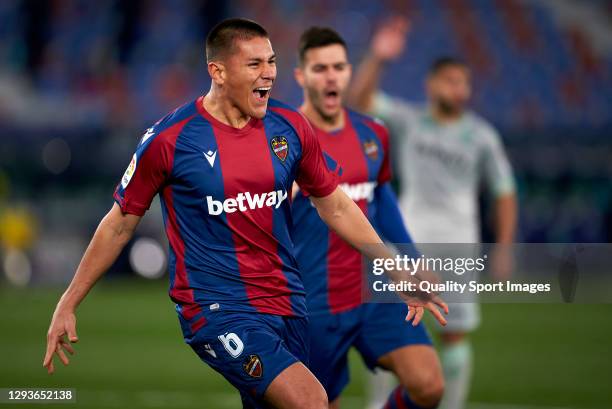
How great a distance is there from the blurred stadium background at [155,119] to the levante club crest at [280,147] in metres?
4.38

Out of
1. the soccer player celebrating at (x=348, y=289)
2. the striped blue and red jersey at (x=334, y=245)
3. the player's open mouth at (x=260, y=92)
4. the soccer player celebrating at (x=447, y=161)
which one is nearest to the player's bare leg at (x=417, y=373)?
the soccer player celebrating at (x=348, y=289)

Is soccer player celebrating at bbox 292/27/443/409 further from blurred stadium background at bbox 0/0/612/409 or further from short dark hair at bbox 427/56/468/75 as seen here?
blurred stadium background at bbox 0/0/612/409

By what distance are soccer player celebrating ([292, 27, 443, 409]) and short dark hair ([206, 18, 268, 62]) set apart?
138 centimetres

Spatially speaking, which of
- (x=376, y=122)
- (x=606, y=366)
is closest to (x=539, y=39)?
(x=606, y=366)

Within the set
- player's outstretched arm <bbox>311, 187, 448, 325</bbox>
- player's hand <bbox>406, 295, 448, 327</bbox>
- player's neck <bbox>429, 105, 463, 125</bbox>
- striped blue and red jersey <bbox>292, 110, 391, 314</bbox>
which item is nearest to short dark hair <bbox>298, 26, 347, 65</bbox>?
striped blue and red jersey <bbox>292, 110, 391, 314</bbox>

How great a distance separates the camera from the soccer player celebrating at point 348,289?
657 centimetres

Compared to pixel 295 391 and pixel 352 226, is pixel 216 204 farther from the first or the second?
pixel 295 391

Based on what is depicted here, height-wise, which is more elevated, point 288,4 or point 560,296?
point 288,4

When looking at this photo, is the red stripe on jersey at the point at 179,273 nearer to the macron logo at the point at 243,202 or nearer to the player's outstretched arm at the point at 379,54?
the macron logo at the point at 243,202

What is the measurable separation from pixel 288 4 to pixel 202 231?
74.1 ft

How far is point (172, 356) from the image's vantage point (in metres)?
12.6

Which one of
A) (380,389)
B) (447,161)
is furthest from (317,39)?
(380,389)

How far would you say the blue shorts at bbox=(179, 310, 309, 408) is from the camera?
5.02 m

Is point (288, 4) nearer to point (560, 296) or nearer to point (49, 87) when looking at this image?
point (49, 87)
